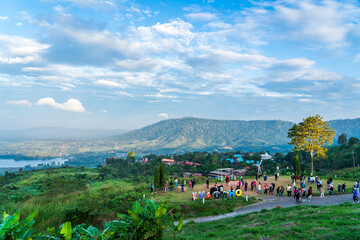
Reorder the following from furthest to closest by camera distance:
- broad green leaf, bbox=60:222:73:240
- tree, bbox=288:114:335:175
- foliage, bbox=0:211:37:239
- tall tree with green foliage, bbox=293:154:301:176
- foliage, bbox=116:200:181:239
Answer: tree, bbox=288:114:335:175 < tall tree with green foliage, bbox=293:154:301:176 < foliage, bbox=116:200:181:239 < broad green leaf, bbox=60:222:73:240 < foliage, bbox=0:211:37:239

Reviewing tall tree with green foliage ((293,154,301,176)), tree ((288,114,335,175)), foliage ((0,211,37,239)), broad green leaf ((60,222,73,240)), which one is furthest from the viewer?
tree ((288,114,335,175))

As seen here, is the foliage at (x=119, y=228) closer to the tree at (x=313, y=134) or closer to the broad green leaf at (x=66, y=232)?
the broad green leaf at (x=66, y=232)

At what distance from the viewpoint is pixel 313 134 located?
28.0 meters

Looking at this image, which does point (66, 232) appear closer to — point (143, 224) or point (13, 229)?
point (13, 229)

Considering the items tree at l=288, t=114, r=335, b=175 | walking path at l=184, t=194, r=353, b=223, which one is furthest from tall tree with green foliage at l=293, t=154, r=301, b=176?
walking path at l=184, t=194, r=353, b=223

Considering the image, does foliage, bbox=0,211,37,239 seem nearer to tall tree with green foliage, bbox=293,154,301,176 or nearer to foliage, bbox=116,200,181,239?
foliage, bbox=116,200,181,239

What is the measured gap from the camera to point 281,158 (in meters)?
63.8

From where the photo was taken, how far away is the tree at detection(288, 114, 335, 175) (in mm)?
27844

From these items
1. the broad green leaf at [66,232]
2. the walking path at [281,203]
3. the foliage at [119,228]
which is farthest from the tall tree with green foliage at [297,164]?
the broad green leaf at [66,232]

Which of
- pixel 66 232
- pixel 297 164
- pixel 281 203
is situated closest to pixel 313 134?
pixel 297 164

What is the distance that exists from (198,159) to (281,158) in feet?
88.8

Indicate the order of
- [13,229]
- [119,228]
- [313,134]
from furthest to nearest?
[313,134]
[119,228]
[13,229]

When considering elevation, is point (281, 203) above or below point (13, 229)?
below

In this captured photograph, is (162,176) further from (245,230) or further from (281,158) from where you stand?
(281,158)
